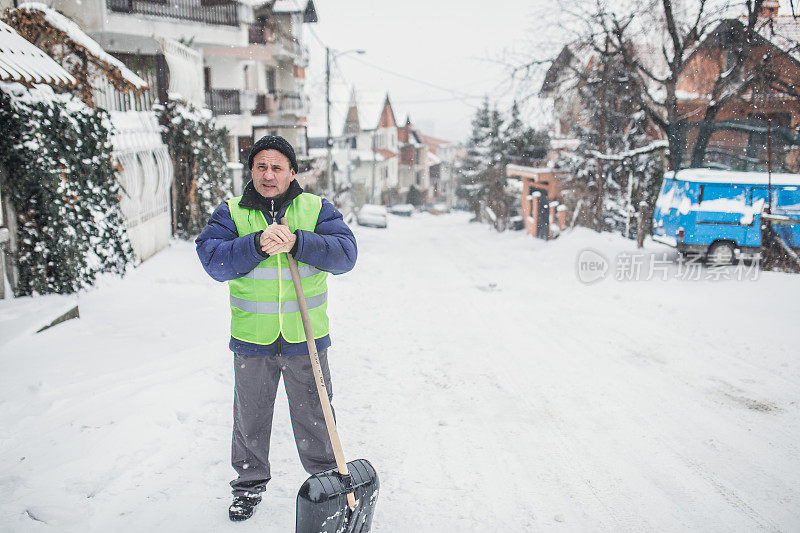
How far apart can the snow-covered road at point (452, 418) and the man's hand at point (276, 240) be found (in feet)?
4.86

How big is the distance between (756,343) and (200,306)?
23.1 feet

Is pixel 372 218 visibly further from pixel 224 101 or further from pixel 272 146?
pixel 272 146

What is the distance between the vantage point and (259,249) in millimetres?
2805

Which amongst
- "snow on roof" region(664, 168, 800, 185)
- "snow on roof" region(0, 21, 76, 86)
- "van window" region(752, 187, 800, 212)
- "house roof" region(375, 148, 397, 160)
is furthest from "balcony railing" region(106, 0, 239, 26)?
"house roof" region(375, 148, 397, 160)

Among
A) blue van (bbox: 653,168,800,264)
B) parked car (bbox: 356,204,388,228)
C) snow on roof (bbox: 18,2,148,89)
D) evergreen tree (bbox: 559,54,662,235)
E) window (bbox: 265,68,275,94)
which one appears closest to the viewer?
snow on roof (bbox: 18,2,148,89)

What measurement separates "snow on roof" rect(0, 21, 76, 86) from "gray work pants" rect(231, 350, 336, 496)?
169 inches

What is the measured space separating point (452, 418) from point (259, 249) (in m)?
2.54

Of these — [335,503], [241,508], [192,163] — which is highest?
[192,163]

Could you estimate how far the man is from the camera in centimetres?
298

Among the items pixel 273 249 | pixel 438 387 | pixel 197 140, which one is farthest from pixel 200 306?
pixel 197 140

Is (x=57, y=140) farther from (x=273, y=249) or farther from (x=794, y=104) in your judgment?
(x=794, y=104)

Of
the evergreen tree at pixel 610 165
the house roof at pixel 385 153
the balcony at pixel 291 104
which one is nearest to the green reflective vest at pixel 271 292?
the evergreen tree at pixel 610 165

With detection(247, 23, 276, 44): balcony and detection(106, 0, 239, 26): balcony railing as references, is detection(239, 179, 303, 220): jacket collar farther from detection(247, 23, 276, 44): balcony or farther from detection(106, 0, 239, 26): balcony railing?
detection(247, 23, 276, 44): balcony

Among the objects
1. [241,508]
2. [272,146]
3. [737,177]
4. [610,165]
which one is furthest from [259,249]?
[610,165]
